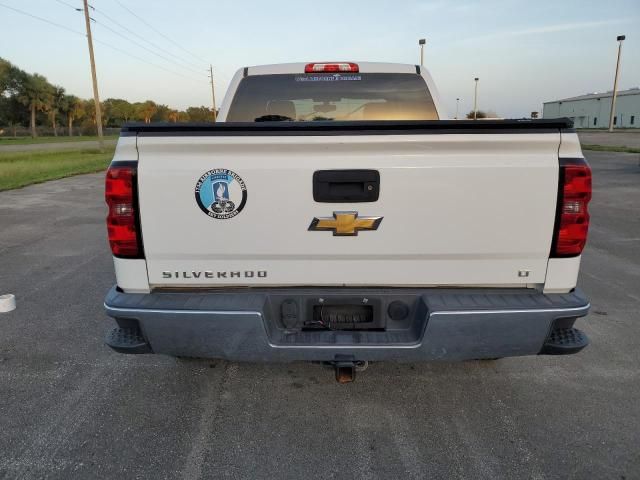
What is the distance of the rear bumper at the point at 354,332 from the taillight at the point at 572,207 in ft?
0.88

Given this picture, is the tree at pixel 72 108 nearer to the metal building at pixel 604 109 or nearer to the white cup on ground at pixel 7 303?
the metal building at pixel 604 109

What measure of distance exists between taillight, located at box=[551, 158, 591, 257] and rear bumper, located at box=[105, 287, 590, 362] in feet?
0.88

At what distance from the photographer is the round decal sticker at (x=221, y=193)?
7.54 ft

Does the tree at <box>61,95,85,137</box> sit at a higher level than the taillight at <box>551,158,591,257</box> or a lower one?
higher

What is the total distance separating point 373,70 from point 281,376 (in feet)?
9.08

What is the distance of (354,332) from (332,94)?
2.56m

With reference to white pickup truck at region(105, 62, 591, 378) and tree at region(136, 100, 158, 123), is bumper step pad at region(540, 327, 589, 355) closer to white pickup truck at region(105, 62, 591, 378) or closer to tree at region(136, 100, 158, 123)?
white pickup truck at region(105, 62, 591, 378)

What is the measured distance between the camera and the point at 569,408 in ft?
9.50

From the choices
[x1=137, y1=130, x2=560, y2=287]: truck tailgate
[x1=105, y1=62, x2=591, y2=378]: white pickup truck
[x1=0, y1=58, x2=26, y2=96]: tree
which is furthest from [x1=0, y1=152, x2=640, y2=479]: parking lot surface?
[x1=0, y1=58, x2=26, y2=96]: tree

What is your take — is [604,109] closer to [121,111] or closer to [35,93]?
[121,111]

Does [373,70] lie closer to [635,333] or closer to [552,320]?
[552,320]

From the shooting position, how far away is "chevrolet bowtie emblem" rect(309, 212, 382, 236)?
91.7 inches

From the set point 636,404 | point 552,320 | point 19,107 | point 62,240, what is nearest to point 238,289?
point 552,320

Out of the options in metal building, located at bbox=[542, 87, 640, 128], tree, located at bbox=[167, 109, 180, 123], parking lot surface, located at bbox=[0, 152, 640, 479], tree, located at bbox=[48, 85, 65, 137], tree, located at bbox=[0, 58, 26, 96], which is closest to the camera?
parking lot surface, located at bbox=[0, 152, 640, 479]
